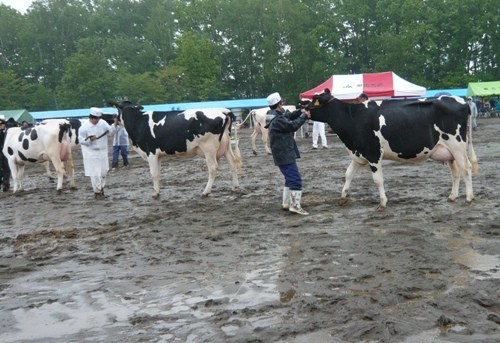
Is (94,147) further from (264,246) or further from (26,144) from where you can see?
(264,246)

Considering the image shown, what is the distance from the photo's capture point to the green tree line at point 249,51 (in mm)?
A: 59625

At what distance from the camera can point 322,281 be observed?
5.17 metres

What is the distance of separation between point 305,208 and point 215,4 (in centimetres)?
6563

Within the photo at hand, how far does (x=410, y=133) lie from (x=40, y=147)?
29.1 feet

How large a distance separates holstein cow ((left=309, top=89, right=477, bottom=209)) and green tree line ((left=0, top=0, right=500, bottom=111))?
50103 millimetres

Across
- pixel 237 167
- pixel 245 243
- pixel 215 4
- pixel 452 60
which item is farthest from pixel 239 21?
pixel 245 243

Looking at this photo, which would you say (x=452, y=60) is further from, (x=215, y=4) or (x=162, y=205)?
(x=162, y=205)

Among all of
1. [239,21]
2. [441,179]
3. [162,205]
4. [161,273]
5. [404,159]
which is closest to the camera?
[161,273]

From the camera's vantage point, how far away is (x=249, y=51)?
67125mm

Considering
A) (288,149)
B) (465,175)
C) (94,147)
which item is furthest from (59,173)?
(465,175)

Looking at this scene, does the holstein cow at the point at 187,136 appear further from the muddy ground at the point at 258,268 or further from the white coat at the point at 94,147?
the muddy ground at the point at 258,268

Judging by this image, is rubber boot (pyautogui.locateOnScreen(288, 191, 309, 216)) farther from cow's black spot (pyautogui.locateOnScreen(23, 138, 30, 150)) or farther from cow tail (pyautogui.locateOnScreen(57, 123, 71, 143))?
cow's black spot (pyautogui.locateOnScreen(23, 138, 30, 150))

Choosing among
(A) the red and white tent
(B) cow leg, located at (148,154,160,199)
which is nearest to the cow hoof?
(B) cow leg, located at (148,154,160,199)

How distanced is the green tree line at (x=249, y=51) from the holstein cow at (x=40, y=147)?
4433 cm
